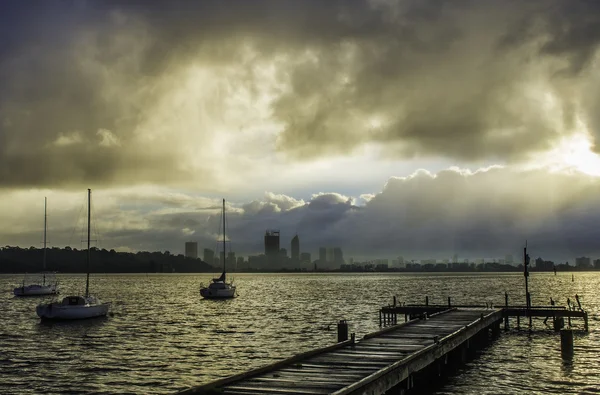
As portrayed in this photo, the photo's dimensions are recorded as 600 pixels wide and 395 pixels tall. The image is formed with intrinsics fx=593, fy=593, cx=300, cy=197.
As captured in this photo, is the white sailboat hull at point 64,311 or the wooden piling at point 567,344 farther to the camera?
the white sailboat hull at point 64,311

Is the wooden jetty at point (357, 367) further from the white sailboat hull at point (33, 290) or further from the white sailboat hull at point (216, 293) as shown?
the white sailboat hull at point (33, 290)

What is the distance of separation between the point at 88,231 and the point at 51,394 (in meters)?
46.1

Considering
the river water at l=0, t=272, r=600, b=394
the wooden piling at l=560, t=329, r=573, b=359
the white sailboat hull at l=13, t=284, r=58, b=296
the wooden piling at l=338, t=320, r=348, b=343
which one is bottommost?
the white sailboat hull at l=13, t=284, r=58, b=296

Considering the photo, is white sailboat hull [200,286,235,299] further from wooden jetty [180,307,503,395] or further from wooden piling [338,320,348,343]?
wooden piling [338,320,348,343]

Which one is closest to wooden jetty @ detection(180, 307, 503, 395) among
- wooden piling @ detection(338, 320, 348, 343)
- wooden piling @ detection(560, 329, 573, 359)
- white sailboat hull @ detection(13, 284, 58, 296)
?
wooden piling @ detection(338, 320, 348, 343)

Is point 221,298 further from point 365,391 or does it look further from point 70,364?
point 365,391

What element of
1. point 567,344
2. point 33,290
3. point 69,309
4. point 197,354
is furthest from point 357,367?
point 33,290

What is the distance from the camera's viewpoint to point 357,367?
23.3 m

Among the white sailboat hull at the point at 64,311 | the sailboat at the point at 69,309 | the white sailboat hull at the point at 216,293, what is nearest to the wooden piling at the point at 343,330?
the sailboat at the point at 69,309

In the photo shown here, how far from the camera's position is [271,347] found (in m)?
46.4

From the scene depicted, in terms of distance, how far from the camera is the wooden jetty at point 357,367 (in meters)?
19.5

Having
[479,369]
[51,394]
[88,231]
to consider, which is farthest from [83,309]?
[479,369]

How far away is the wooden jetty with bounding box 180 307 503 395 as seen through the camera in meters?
19.5

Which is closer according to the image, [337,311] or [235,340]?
[235,340]
